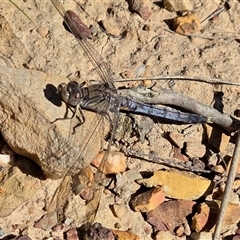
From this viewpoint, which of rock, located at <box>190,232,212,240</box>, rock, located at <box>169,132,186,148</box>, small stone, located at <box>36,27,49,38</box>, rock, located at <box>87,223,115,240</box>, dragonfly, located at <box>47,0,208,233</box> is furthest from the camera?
small stone, located at <box>36,27,49,38</box>

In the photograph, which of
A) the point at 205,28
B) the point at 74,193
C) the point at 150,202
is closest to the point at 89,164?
the point at 74,193

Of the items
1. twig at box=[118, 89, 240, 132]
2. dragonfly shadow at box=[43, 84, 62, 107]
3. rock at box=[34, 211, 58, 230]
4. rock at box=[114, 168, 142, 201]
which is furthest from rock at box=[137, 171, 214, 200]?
dragonfly shadow at box=[43, 84, 62, 107]

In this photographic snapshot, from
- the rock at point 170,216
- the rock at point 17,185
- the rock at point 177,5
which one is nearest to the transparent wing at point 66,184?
the rock at point 17,185

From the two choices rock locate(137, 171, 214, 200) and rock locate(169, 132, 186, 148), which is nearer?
rock locate(137, 171, 214, 200)

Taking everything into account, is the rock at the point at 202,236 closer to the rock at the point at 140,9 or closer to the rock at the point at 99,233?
the rock at the point at 99,233

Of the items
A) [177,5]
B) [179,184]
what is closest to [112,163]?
[179,184]

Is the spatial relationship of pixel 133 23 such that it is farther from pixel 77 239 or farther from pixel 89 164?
pixel 77 239

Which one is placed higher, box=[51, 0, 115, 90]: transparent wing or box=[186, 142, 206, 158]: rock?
box=[51, 0, 115, 90]: transparent wing

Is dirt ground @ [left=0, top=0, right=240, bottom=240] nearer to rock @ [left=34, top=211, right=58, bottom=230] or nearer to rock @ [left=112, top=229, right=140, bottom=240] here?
rock @ [left=112, top=229, right=140, bottom=240]
